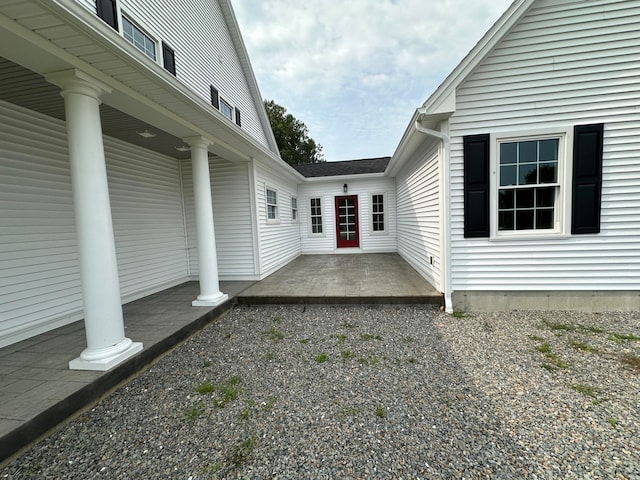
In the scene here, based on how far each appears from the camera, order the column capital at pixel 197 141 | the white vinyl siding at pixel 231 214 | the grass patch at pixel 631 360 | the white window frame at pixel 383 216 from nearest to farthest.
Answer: the grass patch at pixel 631 360 → the column capital at pixel 197 141 → the white vinyl siding at pixel 231 214 → the white window frame at pixel 383 216

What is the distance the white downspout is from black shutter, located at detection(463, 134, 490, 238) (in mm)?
247

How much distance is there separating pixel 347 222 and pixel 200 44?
657cm

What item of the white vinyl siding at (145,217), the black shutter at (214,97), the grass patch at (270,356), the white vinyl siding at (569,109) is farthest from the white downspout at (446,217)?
the black shutter at (214,97)

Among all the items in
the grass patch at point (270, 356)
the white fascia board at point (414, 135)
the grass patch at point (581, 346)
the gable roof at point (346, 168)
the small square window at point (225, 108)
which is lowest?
the grass patch at point (581, 346)

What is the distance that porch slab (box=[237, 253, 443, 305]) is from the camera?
441cm

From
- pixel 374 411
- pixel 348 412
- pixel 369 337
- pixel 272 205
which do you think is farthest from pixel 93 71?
pixel 272 205

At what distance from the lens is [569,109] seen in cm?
373

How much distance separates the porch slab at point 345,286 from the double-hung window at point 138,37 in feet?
15.7

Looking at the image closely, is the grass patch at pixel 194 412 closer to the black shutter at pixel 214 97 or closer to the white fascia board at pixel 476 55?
the white fascia board at pixel 476 55

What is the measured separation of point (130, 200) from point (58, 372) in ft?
10.2

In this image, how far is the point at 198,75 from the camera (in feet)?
22.6

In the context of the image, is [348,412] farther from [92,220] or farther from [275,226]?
[275,226]

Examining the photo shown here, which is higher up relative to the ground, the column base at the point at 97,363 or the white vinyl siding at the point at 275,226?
the white vinyl siding at the point at 275,226

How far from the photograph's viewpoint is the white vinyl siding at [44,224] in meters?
3.04
